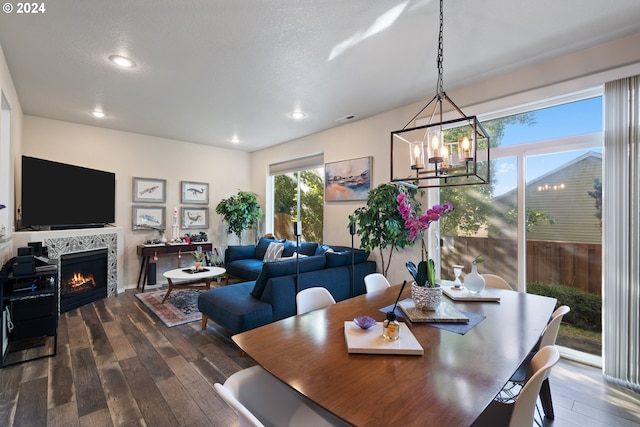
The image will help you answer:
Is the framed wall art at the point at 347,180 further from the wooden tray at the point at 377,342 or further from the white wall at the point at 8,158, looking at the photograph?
the white wall at the point at 8,158

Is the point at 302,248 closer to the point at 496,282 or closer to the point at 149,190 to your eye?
the point at 496,282

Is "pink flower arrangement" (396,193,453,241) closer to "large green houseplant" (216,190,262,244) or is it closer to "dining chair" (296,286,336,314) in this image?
"dining chair" (296,286,336,314)

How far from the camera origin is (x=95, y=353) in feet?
8.84

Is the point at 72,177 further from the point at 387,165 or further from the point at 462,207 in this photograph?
the point at 462,207

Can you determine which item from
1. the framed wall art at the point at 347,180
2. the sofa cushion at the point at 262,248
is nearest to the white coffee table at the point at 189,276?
the sofa cushion at the point at 262,248

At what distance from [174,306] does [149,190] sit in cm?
233

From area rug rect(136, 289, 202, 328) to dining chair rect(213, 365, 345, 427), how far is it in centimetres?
263

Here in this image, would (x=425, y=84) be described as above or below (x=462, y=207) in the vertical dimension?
above

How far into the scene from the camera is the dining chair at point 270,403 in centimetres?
113

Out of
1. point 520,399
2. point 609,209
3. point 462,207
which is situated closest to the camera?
point 520,399

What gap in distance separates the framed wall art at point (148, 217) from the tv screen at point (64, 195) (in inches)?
14.8

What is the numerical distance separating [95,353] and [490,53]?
4.45 meters

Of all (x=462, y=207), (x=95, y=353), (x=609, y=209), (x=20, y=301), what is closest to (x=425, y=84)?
(x=462, y=207)

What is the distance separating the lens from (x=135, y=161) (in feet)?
16.6
